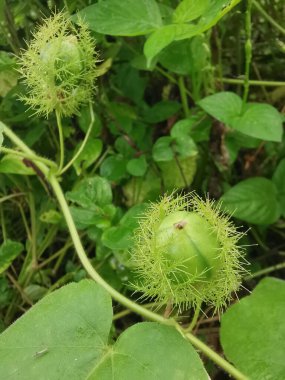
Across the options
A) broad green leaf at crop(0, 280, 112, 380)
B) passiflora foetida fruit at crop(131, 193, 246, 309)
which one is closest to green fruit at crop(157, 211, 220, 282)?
passiflora foetida fruit at crop(131, 193, 246, 309)

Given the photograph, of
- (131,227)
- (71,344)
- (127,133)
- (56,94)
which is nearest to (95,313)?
(71,344)

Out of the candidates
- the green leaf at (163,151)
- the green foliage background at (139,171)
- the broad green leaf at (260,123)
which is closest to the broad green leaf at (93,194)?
the green foliage background at (139,171)

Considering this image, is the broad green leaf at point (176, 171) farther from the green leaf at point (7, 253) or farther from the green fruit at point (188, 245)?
the green fruit at point (188, 245)

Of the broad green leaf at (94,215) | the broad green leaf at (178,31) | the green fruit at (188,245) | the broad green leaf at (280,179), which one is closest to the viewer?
the green fruit at (188,245)

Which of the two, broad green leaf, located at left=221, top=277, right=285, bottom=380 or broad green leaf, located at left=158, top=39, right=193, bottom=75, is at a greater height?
broad green leaf, located at left=158, top=39, right=193, bottom=75

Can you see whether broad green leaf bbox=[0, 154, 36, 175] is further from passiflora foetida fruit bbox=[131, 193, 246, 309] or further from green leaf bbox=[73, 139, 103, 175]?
passiflora foetida fruit bbox=[131, 193, 246, 309]
